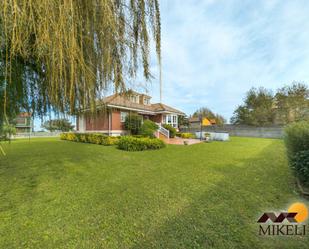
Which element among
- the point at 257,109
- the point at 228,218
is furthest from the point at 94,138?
the point at 257,109

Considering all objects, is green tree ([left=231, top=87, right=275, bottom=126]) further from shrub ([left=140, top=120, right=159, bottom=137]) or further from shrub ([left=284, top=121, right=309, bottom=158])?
shrub ([left=284, top=121, right=309, bottom=158])

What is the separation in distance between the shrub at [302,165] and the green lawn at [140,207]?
1.27 feet

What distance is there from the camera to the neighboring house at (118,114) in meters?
2.36

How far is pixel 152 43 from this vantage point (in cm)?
207

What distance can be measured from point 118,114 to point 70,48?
1358 cm

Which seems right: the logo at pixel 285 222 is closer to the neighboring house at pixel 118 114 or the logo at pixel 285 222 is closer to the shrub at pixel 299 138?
the shrub at pixel 299 138

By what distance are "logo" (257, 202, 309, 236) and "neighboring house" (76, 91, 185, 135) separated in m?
2.56

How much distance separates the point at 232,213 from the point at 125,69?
305 centimetres

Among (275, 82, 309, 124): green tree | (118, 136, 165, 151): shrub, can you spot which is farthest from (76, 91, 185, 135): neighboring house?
(275, 82, 309, 124): green tree

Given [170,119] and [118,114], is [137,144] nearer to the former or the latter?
[118,114]

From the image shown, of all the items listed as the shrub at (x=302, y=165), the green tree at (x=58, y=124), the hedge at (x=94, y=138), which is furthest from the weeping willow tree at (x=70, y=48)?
the hedge at (x=94, y=138)

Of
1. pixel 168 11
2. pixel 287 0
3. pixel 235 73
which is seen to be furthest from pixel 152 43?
pixel 235 73

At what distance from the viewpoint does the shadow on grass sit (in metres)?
2.07

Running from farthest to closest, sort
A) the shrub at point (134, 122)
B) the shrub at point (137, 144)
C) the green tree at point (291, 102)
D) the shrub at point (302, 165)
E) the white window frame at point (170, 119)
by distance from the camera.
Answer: the green tree at point (291, 102)
the white window frame at point (170, 119)
the shrub at point (137, 144)
the shrub at point (134, 122)
the shrub at point (302, 165)
